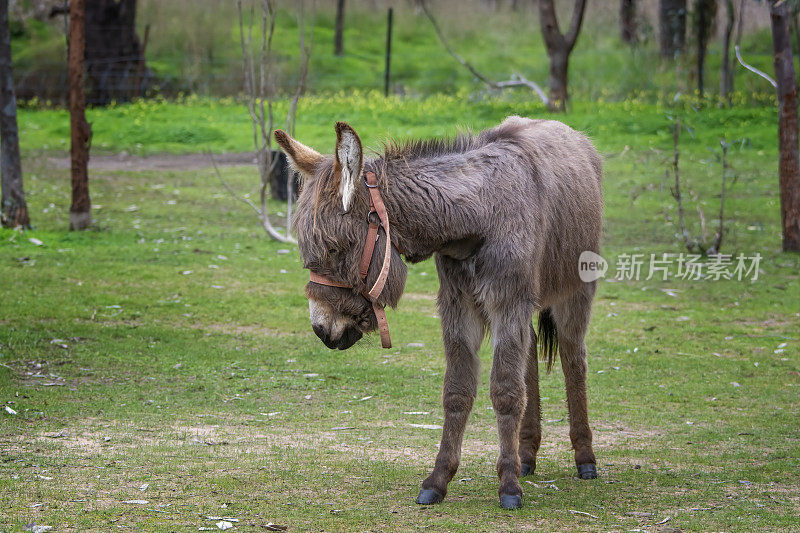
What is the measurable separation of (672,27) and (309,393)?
860 inches

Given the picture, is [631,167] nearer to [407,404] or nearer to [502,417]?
[407,404]

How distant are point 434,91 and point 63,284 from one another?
17157 mm

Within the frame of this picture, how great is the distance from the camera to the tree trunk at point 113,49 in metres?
24.0

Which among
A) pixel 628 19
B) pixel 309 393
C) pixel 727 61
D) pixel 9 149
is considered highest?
pixel 628 19

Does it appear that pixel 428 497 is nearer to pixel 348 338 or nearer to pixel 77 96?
pixel 348 338

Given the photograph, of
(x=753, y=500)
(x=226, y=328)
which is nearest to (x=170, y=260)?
(x=226, y=328)

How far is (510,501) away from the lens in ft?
16.6

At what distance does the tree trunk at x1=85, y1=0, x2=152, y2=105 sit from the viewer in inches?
944

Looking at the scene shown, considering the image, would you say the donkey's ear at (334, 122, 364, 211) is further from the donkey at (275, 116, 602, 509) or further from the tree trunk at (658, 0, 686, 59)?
the tree trunk at (658, 0, 686, 59)

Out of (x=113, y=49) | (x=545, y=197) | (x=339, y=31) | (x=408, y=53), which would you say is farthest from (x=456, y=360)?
(x=408, y=53)

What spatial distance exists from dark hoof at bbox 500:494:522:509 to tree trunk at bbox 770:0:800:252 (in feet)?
30.4

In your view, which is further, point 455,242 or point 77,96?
point 77,96

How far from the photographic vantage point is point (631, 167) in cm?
1789

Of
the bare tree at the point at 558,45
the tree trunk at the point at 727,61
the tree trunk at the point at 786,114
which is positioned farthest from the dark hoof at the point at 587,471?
the tree trunk at the point at 727,61
